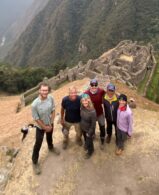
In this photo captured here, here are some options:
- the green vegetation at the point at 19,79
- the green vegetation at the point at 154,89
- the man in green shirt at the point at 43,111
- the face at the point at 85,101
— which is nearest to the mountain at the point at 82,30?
the green vegetation at the point at 19,79

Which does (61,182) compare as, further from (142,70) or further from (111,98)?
(142,70)

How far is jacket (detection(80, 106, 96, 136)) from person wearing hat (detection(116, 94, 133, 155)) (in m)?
0.95

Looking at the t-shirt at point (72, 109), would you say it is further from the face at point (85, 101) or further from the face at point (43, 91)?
the face at point (43, 91)

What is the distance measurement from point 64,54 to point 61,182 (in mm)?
101735

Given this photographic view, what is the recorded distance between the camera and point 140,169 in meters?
10.0

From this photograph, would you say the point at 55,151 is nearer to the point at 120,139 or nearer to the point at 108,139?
the point at 108,139

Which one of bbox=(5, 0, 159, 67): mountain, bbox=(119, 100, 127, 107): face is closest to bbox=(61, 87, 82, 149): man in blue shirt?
bbox=(119, 100, 127, 107): face

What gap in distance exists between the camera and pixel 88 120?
984 cm

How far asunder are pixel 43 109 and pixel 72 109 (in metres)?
1.03

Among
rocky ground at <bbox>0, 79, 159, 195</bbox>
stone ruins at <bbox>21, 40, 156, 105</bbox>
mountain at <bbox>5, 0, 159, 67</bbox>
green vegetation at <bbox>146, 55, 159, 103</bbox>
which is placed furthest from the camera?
mountain at <bbox>5, 0, 159, 67</bbox>

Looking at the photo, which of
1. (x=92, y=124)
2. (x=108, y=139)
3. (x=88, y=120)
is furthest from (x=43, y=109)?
(x=108, y=139)

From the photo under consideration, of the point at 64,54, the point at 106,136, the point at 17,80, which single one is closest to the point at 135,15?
the point at 64,54

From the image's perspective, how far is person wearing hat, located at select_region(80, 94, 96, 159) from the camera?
9.49 m

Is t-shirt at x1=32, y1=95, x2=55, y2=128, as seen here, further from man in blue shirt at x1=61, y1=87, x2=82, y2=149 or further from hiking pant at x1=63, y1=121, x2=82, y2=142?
hiking pant at x1=63, y1=121, x2=82, y2=142
